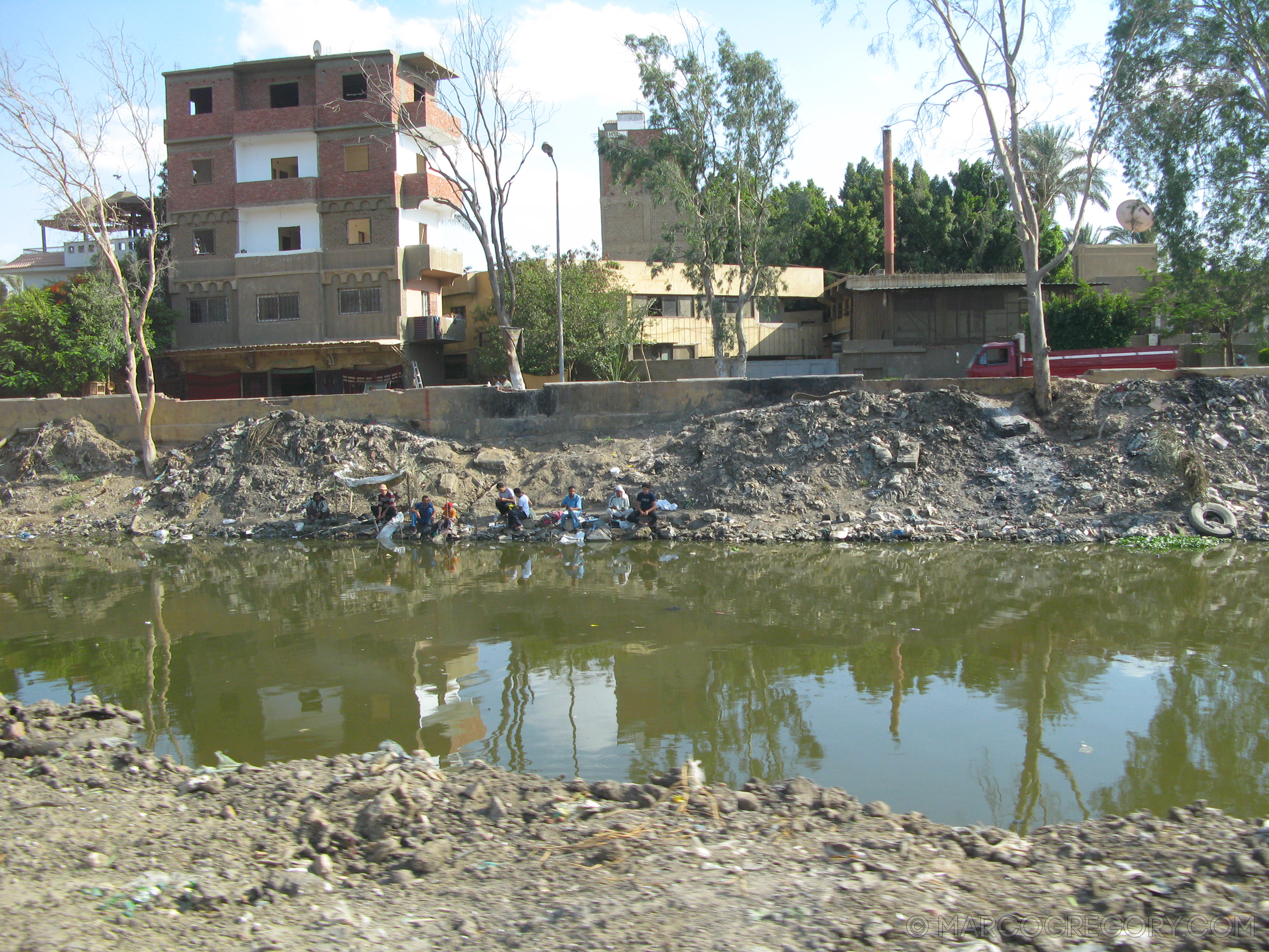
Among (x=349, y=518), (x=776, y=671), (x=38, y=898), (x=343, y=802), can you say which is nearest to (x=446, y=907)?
(x=343, y=802)

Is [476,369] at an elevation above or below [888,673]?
above

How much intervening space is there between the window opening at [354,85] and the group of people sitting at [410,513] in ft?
61.5

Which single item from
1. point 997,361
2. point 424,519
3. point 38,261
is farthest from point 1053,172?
point 38,261

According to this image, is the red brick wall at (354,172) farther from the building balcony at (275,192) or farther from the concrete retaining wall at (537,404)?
Result: the concrete retaining wall at (537,404)

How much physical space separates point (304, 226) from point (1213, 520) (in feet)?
99.1

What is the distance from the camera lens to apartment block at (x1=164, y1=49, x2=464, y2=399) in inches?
1260

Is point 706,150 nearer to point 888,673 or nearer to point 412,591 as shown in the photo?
point 412,591

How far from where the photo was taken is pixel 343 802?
5656 millimetres

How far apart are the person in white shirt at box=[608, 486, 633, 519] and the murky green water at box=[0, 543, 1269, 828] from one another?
2.13 metres

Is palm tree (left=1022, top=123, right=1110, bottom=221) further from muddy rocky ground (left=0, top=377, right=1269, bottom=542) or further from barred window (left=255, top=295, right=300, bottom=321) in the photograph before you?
barred window (left=255, top=295, right=300, bottom=321)

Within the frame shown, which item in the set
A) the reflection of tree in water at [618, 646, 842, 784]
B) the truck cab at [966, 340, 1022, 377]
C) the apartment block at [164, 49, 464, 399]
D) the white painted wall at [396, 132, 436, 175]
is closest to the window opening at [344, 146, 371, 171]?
the apartment block at [164, 49, 464, 399]

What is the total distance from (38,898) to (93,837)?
885 mm

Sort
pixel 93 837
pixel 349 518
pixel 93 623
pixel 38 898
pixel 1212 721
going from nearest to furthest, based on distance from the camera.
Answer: pixel 38 898 → pixel 93 837 → pixel 1212 721 → pixel 93 623 → pixel 349 518

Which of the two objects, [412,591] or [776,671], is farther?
[412,591]
